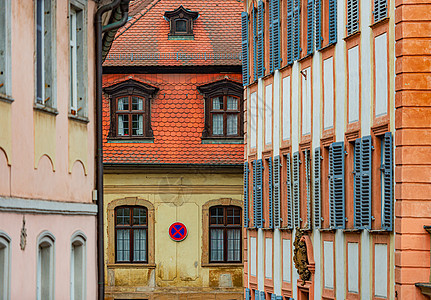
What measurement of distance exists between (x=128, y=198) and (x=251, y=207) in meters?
8.08

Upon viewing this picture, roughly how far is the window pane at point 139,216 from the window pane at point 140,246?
0.29 meters

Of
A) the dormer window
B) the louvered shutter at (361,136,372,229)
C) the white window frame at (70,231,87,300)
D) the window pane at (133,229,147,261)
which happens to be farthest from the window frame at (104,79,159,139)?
the white window frame at (70,231,87,300)

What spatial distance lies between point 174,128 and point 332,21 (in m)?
16.0

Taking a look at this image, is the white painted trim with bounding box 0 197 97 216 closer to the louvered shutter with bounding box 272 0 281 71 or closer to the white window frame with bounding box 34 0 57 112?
the white window frame with bounding box 34 0 57 112

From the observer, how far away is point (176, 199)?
42406 millimetres

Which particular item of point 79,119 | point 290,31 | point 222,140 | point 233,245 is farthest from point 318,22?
point 233,245

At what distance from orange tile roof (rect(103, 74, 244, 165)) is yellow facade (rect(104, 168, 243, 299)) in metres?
0.46

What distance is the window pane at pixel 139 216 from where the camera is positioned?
140ft

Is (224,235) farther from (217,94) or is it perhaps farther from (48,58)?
(48,58)

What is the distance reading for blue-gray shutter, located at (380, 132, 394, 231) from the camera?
2316cm

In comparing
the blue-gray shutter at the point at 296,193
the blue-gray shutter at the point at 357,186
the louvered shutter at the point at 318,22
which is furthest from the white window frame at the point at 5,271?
the blue-gray shutter at the point at 296,193

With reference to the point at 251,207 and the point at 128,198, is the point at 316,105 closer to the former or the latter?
the point at 251,207

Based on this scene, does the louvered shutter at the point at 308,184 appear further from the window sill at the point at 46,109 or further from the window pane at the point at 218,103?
the window pane at the point at 218,103

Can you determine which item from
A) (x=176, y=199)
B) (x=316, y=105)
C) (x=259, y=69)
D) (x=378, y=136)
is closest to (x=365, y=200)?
(x=378, y=136)
